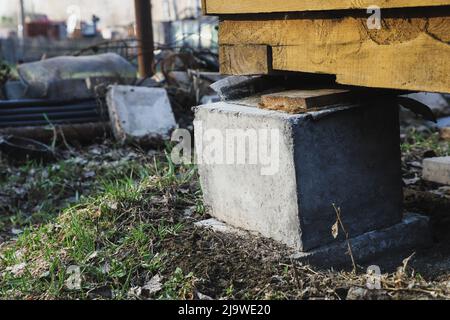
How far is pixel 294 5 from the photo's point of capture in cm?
317

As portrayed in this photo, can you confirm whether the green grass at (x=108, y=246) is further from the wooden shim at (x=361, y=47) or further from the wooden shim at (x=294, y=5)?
the wooden shim at (x=294, y=5)

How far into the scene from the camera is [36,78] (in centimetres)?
725

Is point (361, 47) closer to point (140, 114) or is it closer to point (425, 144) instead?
point (425, 144)

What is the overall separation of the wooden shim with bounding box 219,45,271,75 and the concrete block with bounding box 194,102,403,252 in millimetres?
209

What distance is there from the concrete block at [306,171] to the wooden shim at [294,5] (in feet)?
1.60

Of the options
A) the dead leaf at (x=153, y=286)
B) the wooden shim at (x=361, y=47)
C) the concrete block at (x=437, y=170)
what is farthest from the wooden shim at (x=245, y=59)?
the concrete block at (x=437, y=170)

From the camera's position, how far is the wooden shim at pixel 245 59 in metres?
3.46

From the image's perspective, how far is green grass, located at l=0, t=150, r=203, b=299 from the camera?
3021 mm

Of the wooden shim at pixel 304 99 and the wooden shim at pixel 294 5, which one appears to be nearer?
the wooden shim at pixel 294 5

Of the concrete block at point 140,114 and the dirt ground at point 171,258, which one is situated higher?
the concrete block at point 140,114
